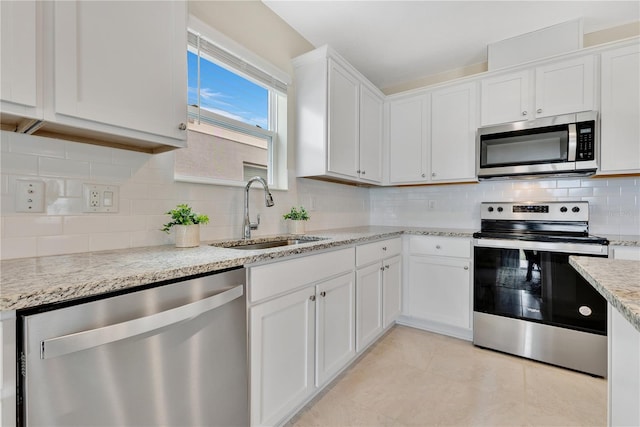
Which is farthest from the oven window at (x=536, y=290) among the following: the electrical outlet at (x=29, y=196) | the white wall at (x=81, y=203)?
the electrical outlet at (x=29, y=196)

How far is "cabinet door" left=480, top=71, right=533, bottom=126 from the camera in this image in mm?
2473

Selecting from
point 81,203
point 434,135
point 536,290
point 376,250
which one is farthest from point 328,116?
point 536,290

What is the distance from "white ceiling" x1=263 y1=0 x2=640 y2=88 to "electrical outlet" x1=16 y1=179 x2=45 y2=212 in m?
1.88

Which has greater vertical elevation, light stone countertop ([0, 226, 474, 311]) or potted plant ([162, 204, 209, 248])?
potted plant ([162, 204, 209, 248])

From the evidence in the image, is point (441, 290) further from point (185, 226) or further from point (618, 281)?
point (185, 226)

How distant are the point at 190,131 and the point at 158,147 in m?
0.45

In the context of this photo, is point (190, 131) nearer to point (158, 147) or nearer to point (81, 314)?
point (158, 147)

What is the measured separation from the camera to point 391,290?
2594 mm

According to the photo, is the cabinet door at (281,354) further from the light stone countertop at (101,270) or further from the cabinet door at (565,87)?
the cabinet door at (565,87)

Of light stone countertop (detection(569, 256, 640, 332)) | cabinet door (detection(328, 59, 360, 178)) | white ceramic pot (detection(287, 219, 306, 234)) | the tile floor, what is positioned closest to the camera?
light stone countertop (detection(569, 256, 640, 332))

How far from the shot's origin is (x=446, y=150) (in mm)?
2842

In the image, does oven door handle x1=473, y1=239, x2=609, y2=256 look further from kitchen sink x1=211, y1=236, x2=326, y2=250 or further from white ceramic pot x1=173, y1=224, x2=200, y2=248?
white ceramic pot x1=173, y1=224, x2=200, y2=248

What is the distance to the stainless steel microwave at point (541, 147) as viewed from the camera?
2.21 metres

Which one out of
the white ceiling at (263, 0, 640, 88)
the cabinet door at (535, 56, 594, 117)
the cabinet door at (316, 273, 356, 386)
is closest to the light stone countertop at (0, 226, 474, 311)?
the cabinet door at (316, 273, 356, 386)
